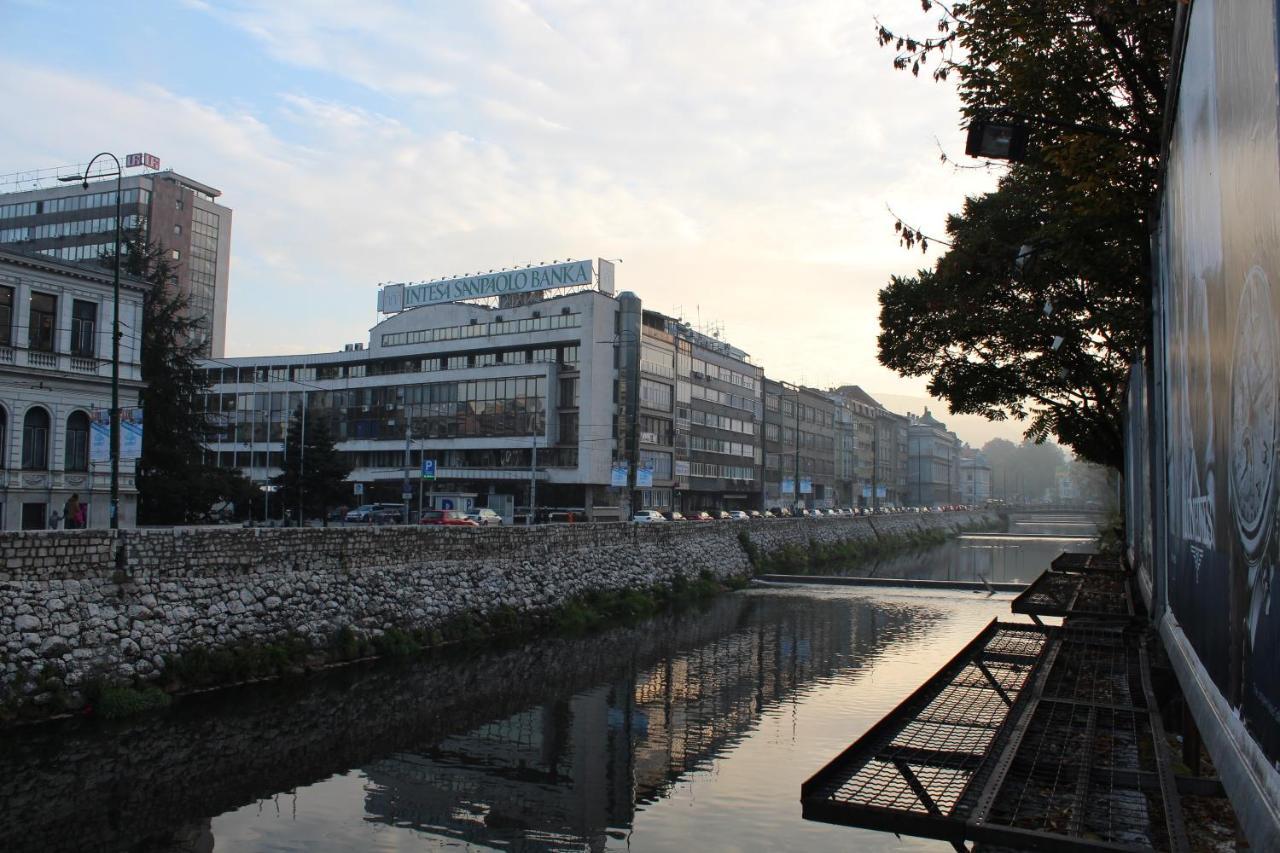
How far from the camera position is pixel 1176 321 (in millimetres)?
7402

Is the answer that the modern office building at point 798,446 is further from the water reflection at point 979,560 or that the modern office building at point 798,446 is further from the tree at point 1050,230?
the tree at point 1050,230

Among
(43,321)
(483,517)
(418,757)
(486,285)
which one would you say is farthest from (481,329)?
(418,757)

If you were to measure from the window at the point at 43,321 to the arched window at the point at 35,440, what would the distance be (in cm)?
249

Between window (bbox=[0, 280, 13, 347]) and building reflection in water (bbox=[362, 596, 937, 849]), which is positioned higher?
window (bbox=[0, 280, 13, 347])

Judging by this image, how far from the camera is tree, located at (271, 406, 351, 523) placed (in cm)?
5884

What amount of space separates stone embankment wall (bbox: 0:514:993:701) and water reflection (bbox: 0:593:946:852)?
6.20 ft

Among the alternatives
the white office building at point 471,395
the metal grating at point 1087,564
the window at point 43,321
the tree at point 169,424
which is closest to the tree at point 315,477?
A: the tree at point 169,424

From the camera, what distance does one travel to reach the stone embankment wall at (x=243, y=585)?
2133 centimetres

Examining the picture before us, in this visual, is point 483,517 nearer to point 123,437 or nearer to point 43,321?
point 43,321

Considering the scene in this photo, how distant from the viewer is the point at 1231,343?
448cm

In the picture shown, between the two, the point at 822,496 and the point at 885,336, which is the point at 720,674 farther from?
the point at 822,496

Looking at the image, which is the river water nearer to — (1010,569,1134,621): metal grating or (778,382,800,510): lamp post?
(1010,569,1134,621): metal grating

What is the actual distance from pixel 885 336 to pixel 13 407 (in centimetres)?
3217

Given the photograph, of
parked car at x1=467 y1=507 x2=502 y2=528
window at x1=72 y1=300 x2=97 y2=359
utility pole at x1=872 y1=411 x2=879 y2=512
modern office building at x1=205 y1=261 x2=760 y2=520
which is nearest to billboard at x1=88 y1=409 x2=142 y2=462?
window at x1=72 y1=300 x2=97 y2=359
